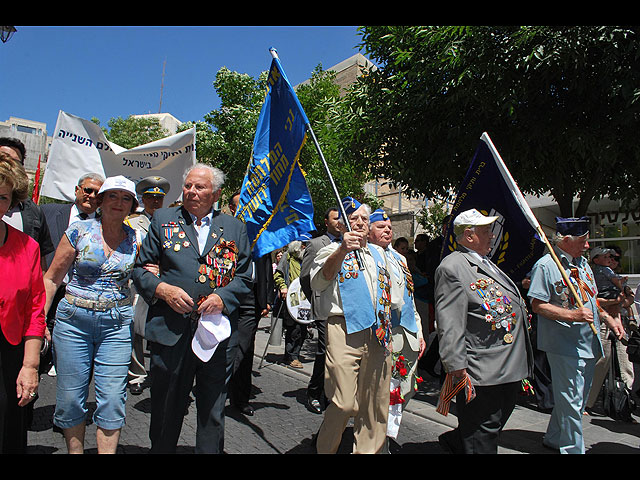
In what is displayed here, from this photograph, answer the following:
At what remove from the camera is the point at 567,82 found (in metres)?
6.28

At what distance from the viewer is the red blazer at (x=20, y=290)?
7.62 feet

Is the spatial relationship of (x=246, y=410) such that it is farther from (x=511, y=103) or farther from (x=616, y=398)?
(x=511, y=103)

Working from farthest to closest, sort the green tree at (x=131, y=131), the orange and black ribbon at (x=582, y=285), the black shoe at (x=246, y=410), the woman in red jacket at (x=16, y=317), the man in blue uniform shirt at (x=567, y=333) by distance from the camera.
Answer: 1. the green tree at (x=131, y=131)
2. the black shoe at (x=246, y=410)
3. the orange and black ribbon at (x=582, y=285)
4. the man in blue uniform shirt at (x=567, y=333)
5. the woman in red jacket at (x=16, y=317)

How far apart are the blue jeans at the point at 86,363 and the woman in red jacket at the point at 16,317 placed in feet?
1.62

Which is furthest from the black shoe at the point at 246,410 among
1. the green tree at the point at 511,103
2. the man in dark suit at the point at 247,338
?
the green tree at the point at 511,103

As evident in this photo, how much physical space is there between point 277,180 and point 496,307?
2080 millimetres

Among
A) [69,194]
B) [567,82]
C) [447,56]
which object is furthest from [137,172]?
[567,82]

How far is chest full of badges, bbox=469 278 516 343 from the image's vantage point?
311cm

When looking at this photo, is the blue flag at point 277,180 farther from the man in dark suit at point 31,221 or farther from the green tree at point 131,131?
the green tree at point 131,131

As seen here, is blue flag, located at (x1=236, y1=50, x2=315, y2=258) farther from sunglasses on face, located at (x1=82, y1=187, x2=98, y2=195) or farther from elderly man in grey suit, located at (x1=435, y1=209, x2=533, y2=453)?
elderly man in grey suit, located at (x1=435, y1=209, x2=533, y2=453)

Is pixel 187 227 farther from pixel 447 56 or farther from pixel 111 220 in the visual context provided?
pixel 447 56

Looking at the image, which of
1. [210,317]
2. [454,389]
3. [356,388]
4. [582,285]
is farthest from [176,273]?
[582,285]

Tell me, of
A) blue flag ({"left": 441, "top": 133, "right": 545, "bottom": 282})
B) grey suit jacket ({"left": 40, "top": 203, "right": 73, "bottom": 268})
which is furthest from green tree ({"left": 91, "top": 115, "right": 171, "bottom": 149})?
blue flag ({"left": 441, "top": 133, "right": 545, "bottom": 282})

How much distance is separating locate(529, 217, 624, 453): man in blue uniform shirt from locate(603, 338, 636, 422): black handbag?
3.99 ft
